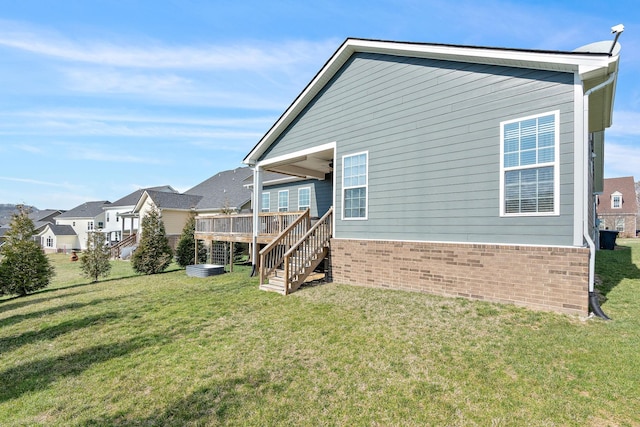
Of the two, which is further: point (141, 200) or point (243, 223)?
point (141, 200)

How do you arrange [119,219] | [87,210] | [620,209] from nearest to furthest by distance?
[119,219] → [620,209] → [87,210]

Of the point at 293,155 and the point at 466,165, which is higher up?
the point at 293,155

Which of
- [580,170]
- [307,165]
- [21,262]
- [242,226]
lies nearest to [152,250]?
[21,262]

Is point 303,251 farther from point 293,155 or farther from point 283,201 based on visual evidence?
point 283,201

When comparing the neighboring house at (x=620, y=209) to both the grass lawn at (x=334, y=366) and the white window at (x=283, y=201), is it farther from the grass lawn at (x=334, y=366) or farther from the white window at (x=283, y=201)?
the grass lawn at (x=334, y=366)

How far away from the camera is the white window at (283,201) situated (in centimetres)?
1514

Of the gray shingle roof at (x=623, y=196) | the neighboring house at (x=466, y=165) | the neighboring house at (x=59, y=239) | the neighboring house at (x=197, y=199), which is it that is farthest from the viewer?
the neighboring house at (x=59, y=239)

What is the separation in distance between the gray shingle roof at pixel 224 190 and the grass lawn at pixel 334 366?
55.7 feet

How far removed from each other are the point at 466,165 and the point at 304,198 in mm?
8623

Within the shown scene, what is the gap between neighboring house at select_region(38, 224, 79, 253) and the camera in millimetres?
39188

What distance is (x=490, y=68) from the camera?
641cm

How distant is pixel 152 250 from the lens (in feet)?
48.2

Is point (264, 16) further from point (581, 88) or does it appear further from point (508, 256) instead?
point (508, 256)

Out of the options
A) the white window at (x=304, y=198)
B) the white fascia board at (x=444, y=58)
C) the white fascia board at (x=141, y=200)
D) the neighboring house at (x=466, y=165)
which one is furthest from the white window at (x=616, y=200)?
the white fascia board at (x=141, y=200)
